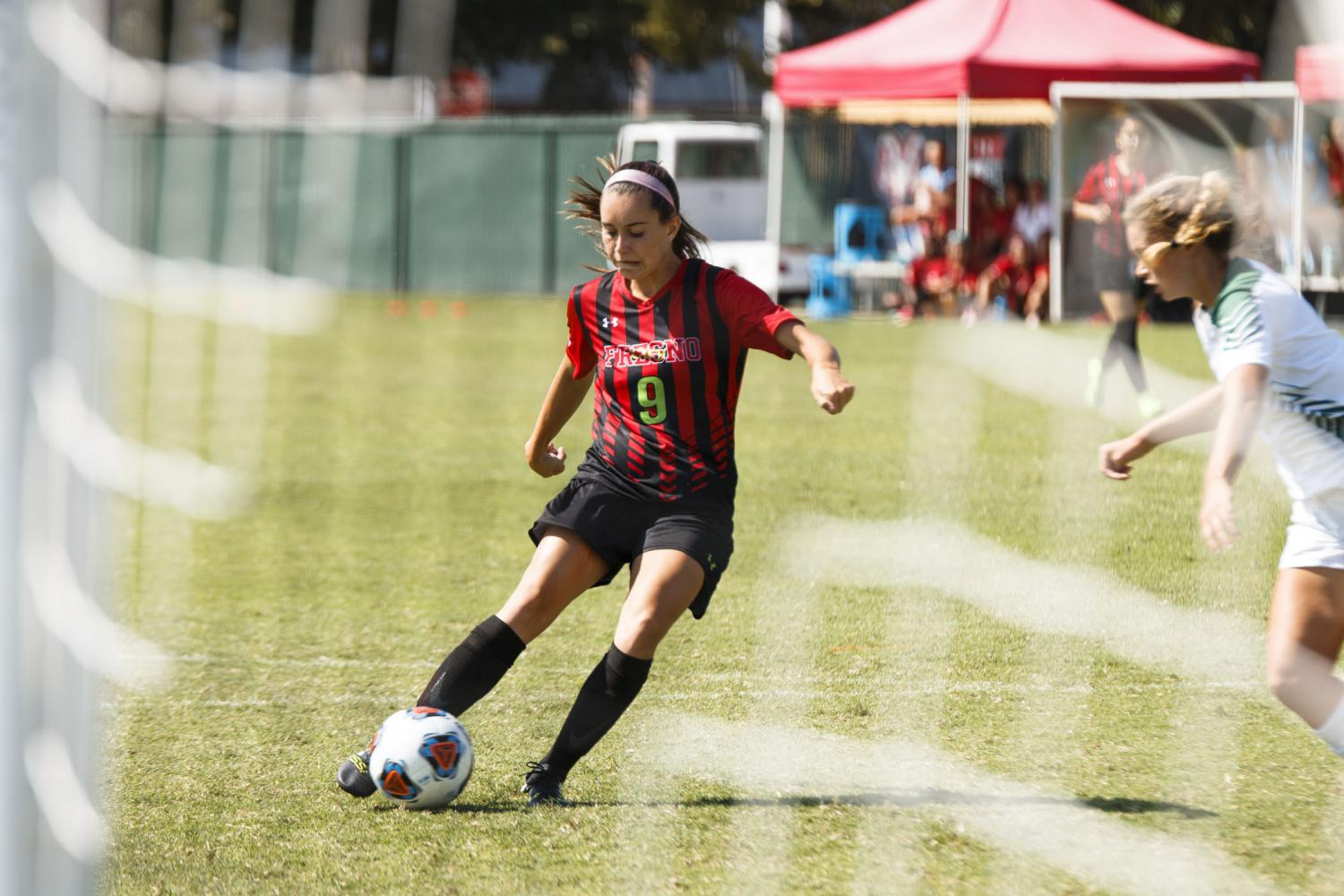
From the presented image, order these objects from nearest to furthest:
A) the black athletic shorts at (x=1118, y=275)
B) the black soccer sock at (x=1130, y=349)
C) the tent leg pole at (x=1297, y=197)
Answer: the black soccer sock at (x=1130, y=349) → the black athletic shorts at (x=1118, y=275) → the tent leg pole at (x=1297, y=197)

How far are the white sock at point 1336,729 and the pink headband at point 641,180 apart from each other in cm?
193

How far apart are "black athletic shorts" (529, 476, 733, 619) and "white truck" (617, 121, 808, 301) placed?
52.5 ft

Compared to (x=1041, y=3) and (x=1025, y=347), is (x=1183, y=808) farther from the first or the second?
(x=1041, y=3)

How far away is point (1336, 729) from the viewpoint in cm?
371

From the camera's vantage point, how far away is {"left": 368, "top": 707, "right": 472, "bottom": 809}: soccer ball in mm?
3992

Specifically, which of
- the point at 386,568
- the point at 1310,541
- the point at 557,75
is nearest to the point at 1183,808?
the point at 1310,541

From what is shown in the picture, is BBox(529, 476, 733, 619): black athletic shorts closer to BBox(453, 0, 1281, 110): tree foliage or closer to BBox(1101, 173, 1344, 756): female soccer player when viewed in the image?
BBox(1101, 173, 1344, 756): female soccer player

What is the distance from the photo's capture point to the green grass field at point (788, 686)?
12.2 ft

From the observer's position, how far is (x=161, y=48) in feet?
15.2

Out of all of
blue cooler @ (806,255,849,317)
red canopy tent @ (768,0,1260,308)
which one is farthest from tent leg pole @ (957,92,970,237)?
blue cooler @ (806,255,849,317)

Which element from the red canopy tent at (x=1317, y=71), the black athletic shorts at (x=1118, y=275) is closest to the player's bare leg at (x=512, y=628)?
the red canopy tent at (x=1317, y=71)

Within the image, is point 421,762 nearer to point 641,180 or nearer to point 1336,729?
point 641,180

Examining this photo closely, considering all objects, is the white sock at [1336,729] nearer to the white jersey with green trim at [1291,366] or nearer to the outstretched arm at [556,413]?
the white jersey with green trim at [1291,366]

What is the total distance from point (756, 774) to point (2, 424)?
235 centimetres
